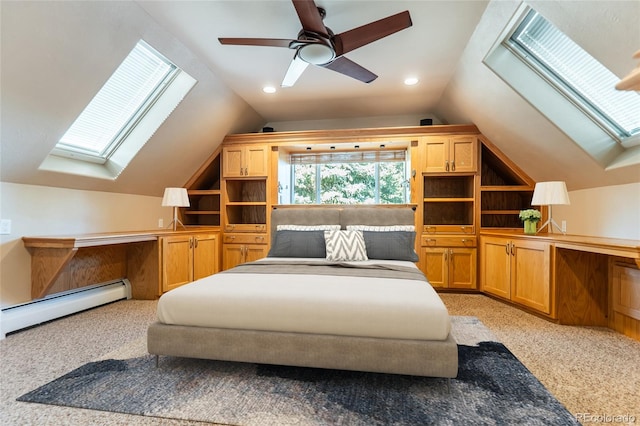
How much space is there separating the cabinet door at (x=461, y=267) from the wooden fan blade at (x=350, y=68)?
2.42m

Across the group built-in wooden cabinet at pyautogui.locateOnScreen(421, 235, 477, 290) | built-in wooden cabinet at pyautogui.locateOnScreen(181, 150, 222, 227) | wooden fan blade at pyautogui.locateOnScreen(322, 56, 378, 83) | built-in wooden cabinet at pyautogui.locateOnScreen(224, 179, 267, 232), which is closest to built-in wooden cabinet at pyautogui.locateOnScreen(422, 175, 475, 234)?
built-in wooden cabinet at pyautogui.locateOnScreen(421, 235, 477, 290)

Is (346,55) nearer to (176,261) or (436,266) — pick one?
(436,266)

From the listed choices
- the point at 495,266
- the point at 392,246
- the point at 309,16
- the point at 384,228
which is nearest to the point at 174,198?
the point at 384,228

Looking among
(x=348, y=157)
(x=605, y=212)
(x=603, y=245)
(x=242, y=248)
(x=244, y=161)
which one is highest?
(x=348, y=157)

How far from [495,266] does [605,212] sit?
1133 millimetres

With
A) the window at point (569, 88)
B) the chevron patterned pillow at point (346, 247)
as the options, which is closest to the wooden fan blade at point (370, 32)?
the window at point (569, 88)

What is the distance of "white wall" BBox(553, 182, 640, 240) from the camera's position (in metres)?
2.61

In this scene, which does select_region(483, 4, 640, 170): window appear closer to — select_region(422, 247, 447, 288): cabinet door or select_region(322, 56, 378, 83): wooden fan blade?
select_region(322, 56, 378, 83): wooden fan blade

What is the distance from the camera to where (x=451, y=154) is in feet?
13.2

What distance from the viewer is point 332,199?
16.3 ft

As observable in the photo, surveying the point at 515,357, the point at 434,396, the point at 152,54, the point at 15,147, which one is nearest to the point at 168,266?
the point at 15,147

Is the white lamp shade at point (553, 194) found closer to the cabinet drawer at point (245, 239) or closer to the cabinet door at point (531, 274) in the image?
the cabinet door at point (531, 274)

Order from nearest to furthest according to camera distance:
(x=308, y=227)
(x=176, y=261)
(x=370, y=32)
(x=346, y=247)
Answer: (x=370, y=32)
(x=346, y=247)
(x=308, y=227)
(x=176, y=261)

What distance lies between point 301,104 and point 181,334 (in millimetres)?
3346
